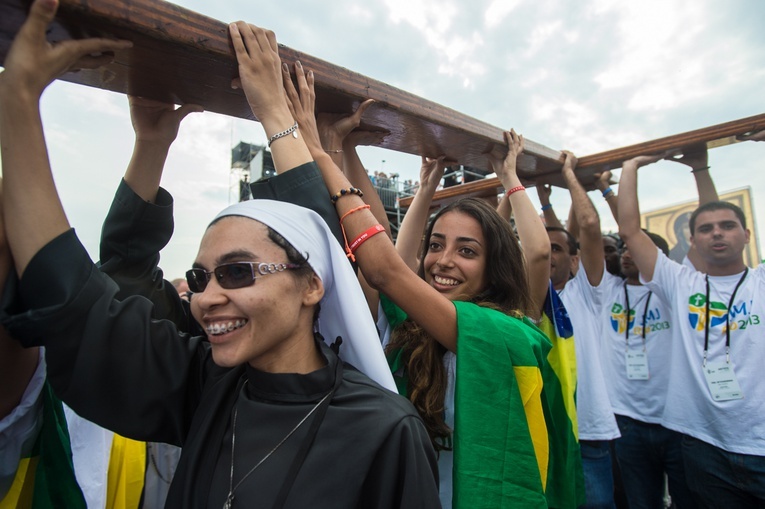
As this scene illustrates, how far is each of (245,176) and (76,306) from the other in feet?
70.1

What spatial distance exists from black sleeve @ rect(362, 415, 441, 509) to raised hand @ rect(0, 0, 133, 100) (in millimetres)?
1232

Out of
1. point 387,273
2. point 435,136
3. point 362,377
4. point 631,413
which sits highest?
point 435,136

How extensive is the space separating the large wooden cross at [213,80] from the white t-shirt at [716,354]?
0.95m

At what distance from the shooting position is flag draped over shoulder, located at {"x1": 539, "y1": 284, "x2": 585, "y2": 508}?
6.57ft

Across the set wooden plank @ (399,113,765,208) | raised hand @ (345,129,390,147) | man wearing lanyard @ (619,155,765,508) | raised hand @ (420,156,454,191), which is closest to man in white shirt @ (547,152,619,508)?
wooden plank @ (399,113,765,208)

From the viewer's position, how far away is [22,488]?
55.4 inches

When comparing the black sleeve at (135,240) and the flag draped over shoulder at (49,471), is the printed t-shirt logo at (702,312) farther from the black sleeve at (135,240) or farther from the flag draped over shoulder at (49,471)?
the flag draped over shoulder at (49,471)

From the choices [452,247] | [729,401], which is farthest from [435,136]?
[729,401]

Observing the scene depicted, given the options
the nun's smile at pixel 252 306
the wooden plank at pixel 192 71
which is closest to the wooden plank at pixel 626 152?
the wooden plank at pixel 192 71

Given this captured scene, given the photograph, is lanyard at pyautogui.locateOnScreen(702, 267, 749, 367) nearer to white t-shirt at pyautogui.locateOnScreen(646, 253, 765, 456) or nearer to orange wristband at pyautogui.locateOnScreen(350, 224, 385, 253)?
white t-shirt at pyautogui.locateOnScreen(646, 253, 765, 456)

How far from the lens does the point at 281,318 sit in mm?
1285

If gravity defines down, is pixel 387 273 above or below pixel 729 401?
above

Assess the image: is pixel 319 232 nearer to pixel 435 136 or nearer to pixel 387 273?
pixel 387 273

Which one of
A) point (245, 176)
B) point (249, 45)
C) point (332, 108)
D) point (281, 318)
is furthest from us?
point (245, 176)
